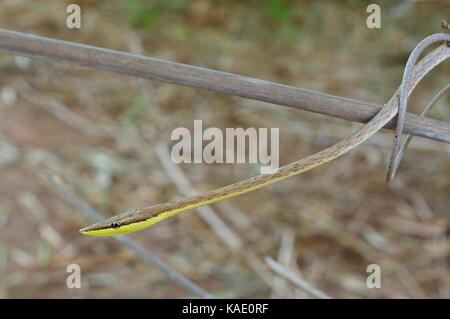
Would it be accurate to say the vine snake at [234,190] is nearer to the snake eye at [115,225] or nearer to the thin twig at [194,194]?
the snake eye at [115,225]

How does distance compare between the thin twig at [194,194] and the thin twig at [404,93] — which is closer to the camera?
the thin twig at [404,93]

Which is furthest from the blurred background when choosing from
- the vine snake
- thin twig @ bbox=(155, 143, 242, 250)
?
the vine snake

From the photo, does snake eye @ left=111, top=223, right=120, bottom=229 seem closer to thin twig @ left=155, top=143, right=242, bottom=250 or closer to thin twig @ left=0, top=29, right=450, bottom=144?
thin twig @ left=0, top=29, right=450, bottom=144

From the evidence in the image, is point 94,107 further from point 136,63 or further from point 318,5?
point 136,63

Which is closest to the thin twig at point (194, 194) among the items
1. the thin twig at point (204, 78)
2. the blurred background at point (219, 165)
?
the blurred background at point (219, 165)

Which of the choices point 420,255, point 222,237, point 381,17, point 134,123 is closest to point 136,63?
point 222,237
